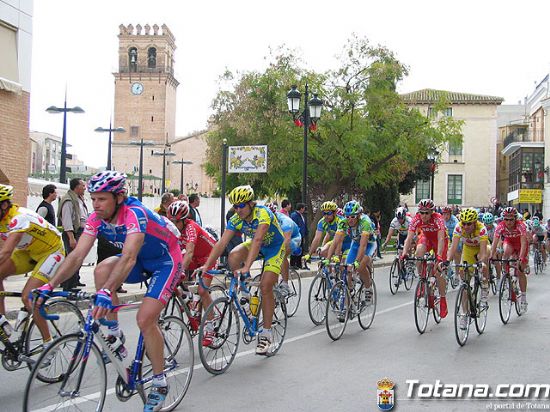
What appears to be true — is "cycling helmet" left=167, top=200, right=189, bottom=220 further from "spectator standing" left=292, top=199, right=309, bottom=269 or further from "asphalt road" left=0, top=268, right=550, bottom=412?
"spectator standing" left=292, top=199, right=309, bottom=269

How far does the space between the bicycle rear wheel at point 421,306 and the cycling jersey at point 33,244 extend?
532 cm

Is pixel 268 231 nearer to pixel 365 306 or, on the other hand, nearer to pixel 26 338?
pixel 365 306

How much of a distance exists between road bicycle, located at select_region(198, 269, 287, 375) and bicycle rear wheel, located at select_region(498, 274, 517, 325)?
473cm

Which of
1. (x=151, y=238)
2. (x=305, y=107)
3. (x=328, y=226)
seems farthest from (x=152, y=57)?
(x=151, y=238)

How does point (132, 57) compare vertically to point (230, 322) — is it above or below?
above

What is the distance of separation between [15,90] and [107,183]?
14535 millimetres

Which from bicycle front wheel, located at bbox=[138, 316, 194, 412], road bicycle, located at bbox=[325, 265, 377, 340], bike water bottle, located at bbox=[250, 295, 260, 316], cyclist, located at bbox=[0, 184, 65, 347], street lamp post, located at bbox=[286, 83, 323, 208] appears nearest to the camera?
bicycle front wheel, located at bbox=[138, 316, 194, 412]

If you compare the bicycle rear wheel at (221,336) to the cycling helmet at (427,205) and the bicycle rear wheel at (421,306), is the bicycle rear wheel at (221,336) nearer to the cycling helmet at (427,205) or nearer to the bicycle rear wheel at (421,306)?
the bicycle rear wheel at (421,306)

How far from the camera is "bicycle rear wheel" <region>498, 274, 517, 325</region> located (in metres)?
11.4

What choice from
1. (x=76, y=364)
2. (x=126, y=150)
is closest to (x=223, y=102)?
(x=76, y=364)

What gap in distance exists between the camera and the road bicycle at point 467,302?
9.30 metres

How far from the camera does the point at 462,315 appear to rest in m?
9.41

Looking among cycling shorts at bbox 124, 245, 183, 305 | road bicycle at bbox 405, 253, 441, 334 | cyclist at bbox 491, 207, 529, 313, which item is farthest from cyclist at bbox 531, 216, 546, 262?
cycling shorts at bbox 124, 245, 183, 305

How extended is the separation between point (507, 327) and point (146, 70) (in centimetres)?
10566
